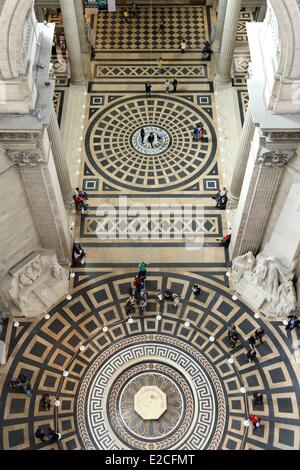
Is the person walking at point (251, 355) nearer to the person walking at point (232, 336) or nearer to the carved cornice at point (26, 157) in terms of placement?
the person walking at point (232, 336)

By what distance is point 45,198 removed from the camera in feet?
67.3

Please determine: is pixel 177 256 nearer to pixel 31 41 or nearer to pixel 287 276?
pixel 287 276

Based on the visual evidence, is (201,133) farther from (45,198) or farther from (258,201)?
(45,198)

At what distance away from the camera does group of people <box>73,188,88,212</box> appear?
25.3 m

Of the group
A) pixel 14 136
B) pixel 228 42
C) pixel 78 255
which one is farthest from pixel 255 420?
pixel 228 42

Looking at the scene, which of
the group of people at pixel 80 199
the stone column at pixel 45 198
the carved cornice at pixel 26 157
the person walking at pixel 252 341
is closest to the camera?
the carved cornice at pixel 26 157

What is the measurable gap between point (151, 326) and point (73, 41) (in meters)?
14.4

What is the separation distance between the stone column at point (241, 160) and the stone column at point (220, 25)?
946cm

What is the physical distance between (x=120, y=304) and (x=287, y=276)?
6.63m

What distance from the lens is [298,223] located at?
20234 millimetres

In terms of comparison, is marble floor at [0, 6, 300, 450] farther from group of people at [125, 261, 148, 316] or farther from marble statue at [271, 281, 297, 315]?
marble statue at [271, 281, 297, 315]

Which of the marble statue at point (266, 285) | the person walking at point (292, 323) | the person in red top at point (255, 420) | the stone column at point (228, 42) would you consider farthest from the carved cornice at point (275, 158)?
the stone column at point (228, 42)

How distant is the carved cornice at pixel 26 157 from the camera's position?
726 inches
